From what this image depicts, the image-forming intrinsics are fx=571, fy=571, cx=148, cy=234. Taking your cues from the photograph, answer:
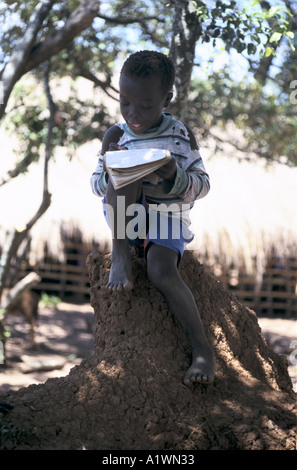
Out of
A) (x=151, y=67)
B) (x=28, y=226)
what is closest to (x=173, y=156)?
(x=151, y=67)

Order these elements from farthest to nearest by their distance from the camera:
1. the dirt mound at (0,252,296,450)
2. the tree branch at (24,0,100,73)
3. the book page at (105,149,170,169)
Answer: the tree branch at (24,0,100,73) → the book page at (105,149,170,169) → the dirt mound at (0,252,296,450)

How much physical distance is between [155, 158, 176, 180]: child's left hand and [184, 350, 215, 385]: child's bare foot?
0.84 meters

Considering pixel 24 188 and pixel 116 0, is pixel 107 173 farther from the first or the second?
pixel 24 188

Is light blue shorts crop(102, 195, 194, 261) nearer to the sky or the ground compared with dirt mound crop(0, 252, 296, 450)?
nearer to the sky

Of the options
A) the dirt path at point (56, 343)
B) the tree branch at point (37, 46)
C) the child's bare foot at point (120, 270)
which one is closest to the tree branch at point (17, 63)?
the tree branch at point (37, 46)

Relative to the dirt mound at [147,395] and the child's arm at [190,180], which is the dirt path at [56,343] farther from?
the child's arm at [190,180]

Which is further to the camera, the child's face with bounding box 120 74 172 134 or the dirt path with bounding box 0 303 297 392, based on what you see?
the dirt path with bounding box 0 303 297 392

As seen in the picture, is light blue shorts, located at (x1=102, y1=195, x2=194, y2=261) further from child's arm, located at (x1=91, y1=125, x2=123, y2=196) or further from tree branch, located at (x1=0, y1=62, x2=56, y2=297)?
tree branch, located at (x1=0, y1=62, x2=56, y2=297)

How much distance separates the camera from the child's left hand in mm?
2621

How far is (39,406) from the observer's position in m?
2.52

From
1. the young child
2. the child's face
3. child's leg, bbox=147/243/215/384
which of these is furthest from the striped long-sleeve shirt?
child's leg, bbox=147/243/215/384
